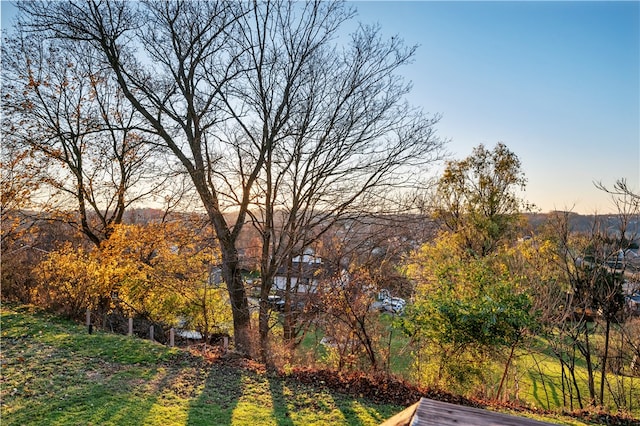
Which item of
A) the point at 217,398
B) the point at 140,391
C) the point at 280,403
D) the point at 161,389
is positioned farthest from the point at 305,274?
the point at 140,391

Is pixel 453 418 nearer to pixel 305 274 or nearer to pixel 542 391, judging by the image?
pixel 305 274

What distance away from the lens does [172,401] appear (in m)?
4.71

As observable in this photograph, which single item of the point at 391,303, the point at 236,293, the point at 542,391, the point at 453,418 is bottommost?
the point at 542,391

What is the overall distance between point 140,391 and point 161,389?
271 millimetres

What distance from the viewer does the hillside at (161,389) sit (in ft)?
13.9

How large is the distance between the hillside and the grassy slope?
0.01 m

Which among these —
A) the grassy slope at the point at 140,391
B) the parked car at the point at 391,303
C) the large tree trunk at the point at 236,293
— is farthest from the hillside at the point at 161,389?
the parked car at the point at 391,303

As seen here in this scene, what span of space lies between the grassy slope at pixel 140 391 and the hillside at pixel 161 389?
0.4 inches

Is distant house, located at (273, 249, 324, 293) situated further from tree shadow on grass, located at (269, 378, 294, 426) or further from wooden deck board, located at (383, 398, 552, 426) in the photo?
wooden deck board, located at (383, 398, 552, 426)

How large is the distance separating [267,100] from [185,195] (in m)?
3.04

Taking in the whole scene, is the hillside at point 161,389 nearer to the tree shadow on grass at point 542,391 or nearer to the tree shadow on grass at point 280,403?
the tree shadow on grass at point 280,403

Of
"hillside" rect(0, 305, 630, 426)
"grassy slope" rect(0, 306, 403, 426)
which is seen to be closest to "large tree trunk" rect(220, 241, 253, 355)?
"hillside" rect(0, 305, 630, 426)

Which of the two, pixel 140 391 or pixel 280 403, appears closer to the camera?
pixel 140 391

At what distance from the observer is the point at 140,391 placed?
4.89 m
